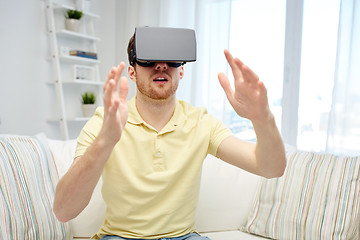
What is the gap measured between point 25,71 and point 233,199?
2092 millimetres

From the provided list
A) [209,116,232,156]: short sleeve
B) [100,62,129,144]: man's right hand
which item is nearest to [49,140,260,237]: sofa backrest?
[209,116,232,156]: short sleeve

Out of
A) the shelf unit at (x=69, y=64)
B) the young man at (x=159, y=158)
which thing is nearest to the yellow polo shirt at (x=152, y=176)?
the young man at (x=159, y=158)

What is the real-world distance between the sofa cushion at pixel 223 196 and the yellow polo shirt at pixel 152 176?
251mm

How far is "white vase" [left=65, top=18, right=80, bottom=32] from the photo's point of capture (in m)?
3.16

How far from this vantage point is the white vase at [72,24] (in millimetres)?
3161

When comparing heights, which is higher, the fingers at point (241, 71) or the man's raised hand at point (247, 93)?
the fingers at point (241, 71)

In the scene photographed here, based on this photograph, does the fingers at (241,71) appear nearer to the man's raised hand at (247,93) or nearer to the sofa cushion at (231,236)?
the man's raised hand at (247,93)

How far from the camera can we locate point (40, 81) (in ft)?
10.3

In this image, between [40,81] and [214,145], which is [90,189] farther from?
[40,81]

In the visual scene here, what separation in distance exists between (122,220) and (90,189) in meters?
0.31

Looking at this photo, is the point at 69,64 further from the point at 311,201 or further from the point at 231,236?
the point at 311,201

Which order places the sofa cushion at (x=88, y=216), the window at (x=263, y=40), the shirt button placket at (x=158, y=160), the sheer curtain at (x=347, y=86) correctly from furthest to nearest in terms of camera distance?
the window at (x=263, y=40), the sheer curtain at (x=347, y=86), the sofa cushion at (x=88, y=216), the shirt button placket at (x=158, y=160)

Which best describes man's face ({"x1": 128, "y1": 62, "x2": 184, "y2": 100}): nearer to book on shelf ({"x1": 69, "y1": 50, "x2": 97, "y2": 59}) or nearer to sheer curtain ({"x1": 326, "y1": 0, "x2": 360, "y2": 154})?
sheer curtain ({"x1": 326, "y1": 0, "x2": 360, "y2": 154})

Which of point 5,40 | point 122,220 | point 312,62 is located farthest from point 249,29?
point 122,220
